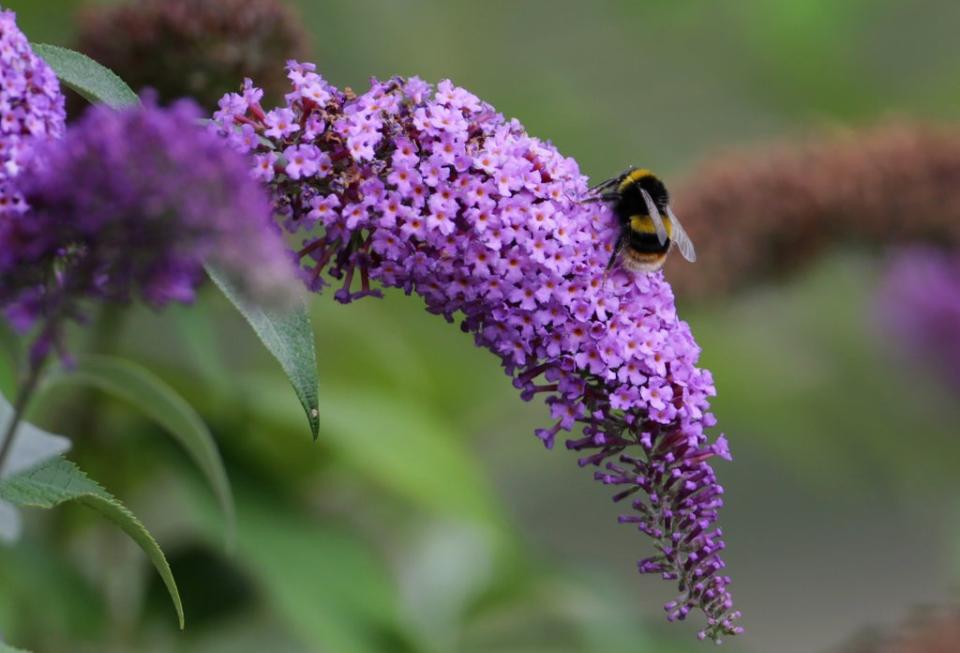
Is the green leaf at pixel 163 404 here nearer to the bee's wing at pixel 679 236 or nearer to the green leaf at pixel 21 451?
the green leaf at pixel 21 451

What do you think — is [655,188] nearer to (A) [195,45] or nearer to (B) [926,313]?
(A) [195,45]

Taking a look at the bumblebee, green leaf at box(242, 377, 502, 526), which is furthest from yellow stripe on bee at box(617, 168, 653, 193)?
green leaf at box(242, 377, 502, 526)

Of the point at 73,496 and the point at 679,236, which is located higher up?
the point at 679,236

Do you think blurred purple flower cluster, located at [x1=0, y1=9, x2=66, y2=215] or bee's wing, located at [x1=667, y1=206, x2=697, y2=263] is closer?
blurred purple flower cluster, located at [x1=0, y1=9, x2=66, y2=215]

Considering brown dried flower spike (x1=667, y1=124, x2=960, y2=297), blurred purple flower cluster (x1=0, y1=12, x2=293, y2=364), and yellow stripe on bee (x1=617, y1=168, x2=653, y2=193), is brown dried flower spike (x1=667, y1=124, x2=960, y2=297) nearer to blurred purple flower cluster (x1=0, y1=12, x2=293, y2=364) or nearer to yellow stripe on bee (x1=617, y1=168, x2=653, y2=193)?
yellow stripe on bee (x1=617, y1=168, x2=653, y2=193)

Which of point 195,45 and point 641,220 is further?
point 195,45

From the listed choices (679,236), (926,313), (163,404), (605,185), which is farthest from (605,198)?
(926,313)

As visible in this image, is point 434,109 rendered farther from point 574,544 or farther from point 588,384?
point 574,544

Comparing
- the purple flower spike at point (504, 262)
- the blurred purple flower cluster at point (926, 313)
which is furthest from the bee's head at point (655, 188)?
the blurred purple flower cluster at point (926, 313)
